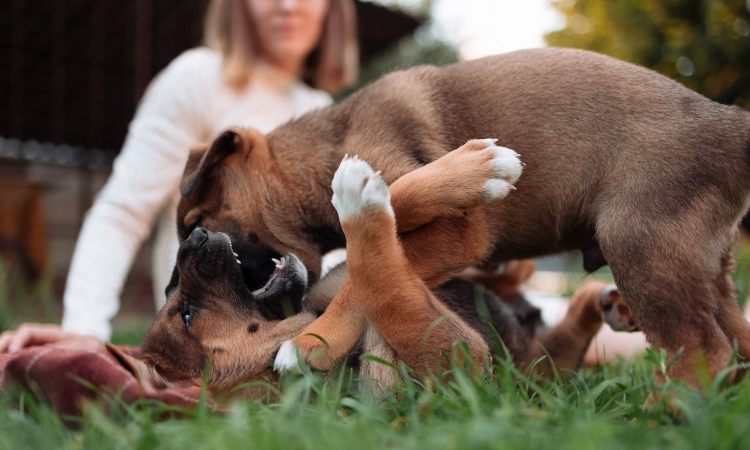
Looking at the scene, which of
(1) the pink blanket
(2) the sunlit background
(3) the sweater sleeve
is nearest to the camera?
(1) the pink blanket

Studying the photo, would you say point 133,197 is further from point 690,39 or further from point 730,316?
point 690,39

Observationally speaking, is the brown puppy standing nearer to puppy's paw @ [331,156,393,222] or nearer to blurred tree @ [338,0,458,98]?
puppy's paw @ [331,156,393,222]

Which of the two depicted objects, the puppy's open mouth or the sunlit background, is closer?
the puppy's open mouth

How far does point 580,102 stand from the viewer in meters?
2.89

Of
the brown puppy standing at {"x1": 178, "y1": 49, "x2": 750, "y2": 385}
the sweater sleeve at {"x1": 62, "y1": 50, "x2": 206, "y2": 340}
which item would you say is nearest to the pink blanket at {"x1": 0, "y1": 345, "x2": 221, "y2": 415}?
the brown puppy standing at {"x1": 178, "y1": 49, "x2": 750, "y2": 385}

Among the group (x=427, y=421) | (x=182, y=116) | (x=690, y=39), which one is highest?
(x=690, y=39)

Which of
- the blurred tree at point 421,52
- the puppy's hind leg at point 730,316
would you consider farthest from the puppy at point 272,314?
the blurred tree at point 421,52

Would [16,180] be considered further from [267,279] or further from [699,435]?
[699,435]

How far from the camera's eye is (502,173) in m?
2.70

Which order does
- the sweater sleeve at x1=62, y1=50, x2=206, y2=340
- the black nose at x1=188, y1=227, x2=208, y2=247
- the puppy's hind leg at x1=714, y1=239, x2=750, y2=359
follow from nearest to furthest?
the puppy's hind leg at x1=714, y1=239, x2=750, y2=359, the black nose at x1=188, y1=227, x2=208, y2=247, the sweater sleeve at x1=62, y1=50, x2=206, y2=340

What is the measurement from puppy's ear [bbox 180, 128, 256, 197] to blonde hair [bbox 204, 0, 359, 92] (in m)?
1.79

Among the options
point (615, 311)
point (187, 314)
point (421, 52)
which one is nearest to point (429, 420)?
point (187, 314)

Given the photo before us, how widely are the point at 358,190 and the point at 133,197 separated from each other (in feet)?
8.60

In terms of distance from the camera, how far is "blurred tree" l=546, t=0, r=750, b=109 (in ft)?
28.3
